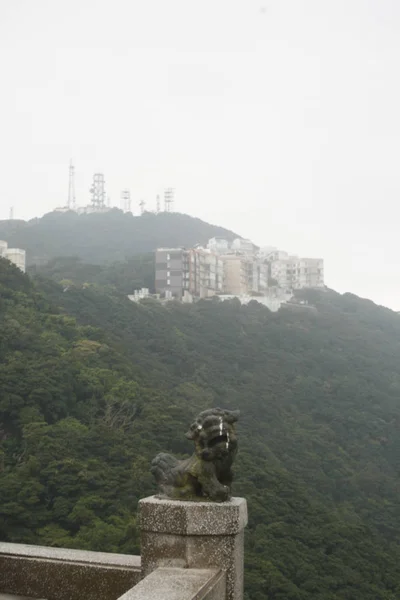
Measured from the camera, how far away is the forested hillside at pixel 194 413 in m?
17.0

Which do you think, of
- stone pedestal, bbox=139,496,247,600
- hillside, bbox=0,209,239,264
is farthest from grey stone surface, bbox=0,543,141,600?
hillside, bbox=0,209,239,264

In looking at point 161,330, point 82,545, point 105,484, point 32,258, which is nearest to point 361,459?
point 161,330

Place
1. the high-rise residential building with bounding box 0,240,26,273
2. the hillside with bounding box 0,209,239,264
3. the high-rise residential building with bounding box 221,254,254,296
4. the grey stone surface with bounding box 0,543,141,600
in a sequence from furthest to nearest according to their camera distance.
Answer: the hillside with bounding box 0,209,239,264 → the high-rise residential building with bounding box 221,254,254,296 → the high-rise residential building with bounding box 0,240,26,273 → the grey stone surface with bounding box 0,543,141,600

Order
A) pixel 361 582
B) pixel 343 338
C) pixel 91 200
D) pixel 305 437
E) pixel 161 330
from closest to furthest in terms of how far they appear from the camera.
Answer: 1. pixel 361 582
2. pixel 305 437
3. pixel 161 330
4. pixel 343 338
5. pixel 91 200

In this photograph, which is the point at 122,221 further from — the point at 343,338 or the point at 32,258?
the point at 343,338

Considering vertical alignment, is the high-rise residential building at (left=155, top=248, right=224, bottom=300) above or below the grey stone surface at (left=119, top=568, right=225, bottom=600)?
above

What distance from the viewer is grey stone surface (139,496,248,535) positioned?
9.31 feet

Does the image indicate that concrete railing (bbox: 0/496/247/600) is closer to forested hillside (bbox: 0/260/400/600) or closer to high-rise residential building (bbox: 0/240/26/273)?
forested hillside (bbox: 0/260/400/600)

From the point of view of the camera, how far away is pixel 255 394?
34.2 metres

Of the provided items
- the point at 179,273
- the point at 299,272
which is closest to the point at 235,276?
the point at 179,273

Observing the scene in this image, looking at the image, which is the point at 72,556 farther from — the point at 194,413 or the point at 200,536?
the point at 194,413

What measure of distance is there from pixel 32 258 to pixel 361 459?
42.4 m

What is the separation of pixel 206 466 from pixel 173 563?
39 centimetres

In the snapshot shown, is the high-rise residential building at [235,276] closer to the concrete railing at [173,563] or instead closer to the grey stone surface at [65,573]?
the grey stone surface at [65,573]
